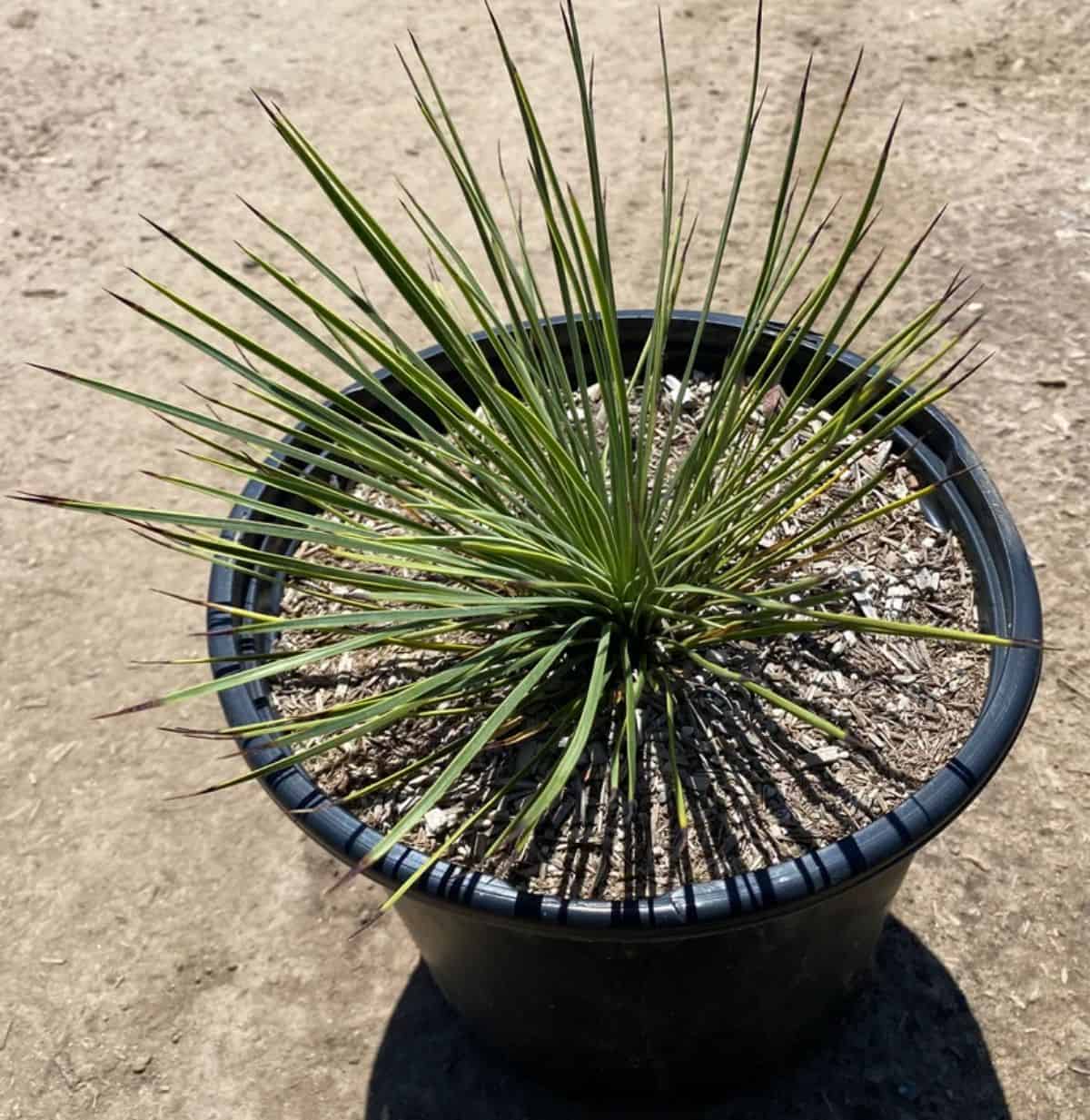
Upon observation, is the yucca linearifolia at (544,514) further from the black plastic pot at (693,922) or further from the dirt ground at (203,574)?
the dirt ground at (203,574)

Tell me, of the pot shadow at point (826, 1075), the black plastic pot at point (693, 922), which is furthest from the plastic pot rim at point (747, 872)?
the pot shadow at point (826, 1075)

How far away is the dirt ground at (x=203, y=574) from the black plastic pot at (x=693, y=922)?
19 centimetres

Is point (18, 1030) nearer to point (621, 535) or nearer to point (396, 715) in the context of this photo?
point (396, 715)

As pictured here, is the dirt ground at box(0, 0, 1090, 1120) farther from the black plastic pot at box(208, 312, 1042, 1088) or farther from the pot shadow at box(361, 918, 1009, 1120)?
the black plastic pot at box(208, 312, 1042, 1088)

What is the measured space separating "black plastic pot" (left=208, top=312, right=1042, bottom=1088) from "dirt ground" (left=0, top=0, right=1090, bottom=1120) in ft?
0.63

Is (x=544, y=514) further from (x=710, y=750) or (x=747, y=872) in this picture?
(x=747, y=872)

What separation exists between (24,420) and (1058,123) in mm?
2490

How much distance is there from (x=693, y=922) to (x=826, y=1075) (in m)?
0.63

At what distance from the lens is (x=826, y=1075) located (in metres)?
1.58

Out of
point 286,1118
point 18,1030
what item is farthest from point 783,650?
point 18,1030

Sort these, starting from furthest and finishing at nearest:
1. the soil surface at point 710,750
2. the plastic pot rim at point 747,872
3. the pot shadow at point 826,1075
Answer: the pot shadow at point 826,1075 < the soil surface at point 710,750 < the plastic pot rim at point 747,872

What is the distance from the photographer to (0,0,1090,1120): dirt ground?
1.63 metres

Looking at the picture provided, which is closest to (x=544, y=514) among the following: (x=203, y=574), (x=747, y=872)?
(x=747, y=872)

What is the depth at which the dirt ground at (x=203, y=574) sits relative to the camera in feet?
5.34
